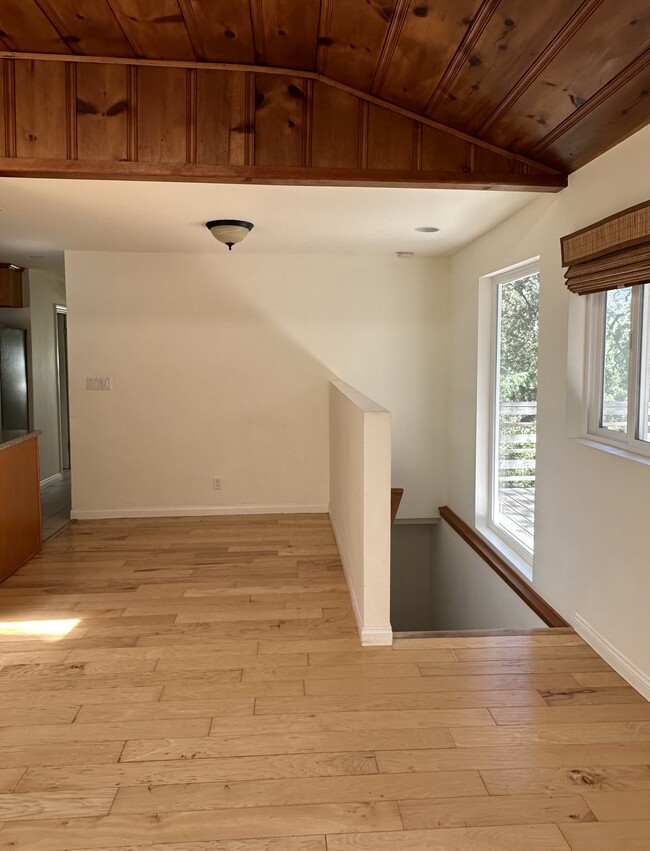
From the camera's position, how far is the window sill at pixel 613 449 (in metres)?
2.43

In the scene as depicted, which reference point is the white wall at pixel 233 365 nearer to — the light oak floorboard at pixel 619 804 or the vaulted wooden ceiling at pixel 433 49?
the vaulted wooden ceiling at pixel 433 49

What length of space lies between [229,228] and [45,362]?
3.50 m

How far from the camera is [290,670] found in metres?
2.57

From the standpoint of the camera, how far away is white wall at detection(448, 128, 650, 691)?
94.0 inches

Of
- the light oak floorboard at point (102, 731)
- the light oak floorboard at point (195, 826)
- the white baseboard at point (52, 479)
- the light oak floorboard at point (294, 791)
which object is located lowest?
the light oak floorboard at point (195, 826)

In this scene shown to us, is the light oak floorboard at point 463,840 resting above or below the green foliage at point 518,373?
below

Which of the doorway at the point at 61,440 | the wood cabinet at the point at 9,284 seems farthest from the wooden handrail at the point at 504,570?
the wood cabinet at the point at 9,284

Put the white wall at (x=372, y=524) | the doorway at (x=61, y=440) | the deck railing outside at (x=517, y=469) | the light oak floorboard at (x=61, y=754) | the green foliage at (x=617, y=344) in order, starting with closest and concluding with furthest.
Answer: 1. the light oak floorboard at (x=61, y=754)
2. the green foliage at (x=617, y=344)
3. the white wall at (x=372, y=524)
4. the deck railing outside at (x=517, y=469)
5. the doorway at (x=61, y=440)

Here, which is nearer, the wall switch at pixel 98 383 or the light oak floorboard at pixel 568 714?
the light oak floorboard at pixel 568 714

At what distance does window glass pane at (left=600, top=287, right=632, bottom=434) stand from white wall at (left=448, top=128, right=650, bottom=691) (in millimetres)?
138

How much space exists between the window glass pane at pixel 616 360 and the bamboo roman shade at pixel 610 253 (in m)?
0.15

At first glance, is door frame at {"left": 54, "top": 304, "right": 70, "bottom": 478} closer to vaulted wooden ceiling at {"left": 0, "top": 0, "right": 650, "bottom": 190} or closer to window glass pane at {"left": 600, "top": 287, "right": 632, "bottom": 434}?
vaulted wooden ceiling at {"left": 0, "top": 0, "right": 650, "bottom": 190}

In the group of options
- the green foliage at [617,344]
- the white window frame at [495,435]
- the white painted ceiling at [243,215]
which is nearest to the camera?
the green foliage at [617,344]

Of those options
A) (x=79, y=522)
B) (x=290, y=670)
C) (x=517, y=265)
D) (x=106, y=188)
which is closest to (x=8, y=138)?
(x=106, y=188)
